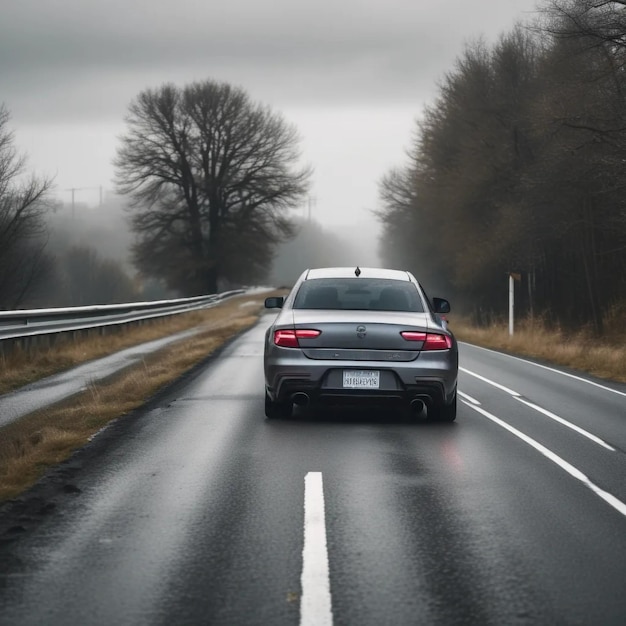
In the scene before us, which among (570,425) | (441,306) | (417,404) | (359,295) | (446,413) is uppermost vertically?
(359,295)

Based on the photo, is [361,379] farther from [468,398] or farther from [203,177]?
[203,177]

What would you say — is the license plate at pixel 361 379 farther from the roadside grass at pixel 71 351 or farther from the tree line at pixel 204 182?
the tree line at pixel 204 182

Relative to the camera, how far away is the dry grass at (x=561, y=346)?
65.7 ft

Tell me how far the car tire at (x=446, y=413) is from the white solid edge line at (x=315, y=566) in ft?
12.0

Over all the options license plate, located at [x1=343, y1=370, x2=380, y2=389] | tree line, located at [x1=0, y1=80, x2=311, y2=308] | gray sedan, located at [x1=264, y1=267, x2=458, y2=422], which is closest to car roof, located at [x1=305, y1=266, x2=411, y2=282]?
gray sedan, located at [x1=264, y1=267, x2=458, y2=422]

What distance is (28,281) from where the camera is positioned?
4422 cm

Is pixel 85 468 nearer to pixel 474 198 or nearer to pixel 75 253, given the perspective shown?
pixel 474 198

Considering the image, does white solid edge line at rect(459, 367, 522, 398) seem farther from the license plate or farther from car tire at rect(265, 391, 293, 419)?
the license plate

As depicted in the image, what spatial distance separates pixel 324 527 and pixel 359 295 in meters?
5.51

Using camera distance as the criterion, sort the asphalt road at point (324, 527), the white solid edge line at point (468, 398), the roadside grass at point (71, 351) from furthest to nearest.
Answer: the roadside grass at point (71, 351) < the white solid edge line at point (468, 398) < the asphalt road at point (324, 527)

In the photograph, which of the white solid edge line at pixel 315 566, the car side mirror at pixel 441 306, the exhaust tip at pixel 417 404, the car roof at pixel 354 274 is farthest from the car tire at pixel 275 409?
the white solid edge line at pixel 315 566

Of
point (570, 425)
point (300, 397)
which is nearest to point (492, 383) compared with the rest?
point (570, 425)

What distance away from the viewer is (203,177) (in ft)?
189

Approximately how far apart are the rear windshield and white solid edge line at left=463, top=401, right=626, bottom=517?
1.57 metres
